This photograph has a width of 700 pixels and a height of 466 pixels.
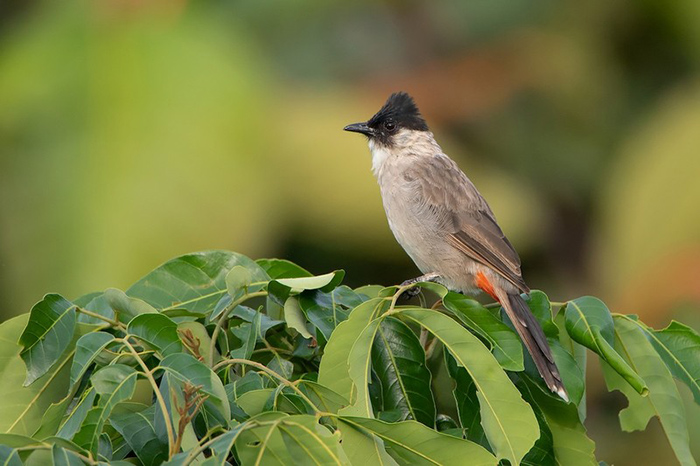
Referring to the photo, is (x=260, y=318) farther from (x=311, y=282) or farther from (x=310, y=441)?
(x=310, y=441)

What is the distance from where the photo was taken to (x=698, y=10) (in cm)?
592

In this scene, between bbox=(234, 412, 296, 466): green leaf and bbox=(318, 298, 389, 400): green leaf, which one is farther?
bbox=(318, 298, 389, 400): green leaf

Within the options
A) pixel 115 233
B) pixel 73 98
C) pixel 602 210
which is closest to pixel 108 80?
pixel 73 98

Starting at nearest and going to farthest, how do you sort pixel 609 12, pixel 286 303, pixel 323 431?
pixel 323 431, pixel 286 303, pixel 609 12

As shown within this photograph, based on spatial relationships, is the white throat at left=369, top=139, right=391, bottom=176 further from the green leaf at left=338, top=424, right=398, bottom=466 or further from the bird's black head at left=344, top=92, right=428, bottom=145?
the green leaf at left=338, top=424, right=398, bottom=466

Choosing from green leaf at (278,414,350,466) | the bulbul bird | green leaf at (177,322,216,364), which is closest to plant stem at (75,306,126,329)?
green leaf at (177,322,216,364)

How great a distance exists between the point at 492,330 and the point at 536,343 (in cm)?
20

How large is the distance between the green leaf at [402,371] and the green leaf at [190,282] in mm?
356

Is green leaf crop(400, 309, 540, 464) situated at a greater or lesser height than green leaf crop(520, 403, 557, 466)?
greater

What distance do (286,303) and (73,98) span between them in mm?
3160

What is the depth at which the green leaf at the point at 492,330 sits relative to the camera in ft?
6.82

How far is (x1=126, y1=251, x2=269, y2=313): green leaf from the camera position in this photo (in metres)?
2.26

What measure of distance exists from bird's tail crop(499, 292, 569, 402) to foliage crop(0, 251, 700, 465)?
0.09 ft

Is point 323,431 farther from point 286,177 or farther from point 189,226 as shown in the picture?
point 286,177
